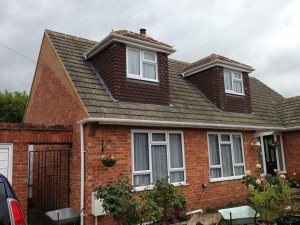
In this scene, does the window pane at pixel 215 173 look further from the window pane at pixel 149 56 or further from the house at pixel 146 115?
the window pane at pixel 149 56

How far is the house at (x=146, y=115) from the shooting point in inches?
335

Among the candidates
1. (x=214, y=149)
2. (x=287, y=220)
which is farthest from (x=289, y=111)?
(x=287, y=220)

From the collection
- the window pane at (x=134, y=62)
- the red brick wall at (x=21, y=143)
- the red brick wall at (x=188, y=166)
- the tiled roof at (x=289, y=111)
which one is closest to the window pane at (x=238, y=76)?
the red brick wall at (x=188, y=166)

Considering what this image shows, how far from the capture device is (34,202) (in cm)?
1092

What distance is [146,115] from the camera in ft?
31.0

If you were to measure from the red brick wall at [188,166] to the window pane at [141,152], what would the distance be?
0.35 metres

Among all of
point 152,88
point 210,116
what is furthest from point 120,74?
point 210,116

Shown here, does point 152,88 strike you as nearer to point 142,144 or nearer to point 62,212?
point 142,144

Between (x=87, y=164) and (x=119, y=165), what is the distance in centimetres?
104

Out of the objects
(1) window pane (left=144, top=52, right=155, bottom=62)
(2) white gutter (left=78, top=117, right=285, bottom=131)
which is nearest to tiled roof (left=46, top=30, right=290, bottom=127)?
(2) white gutter (left=78, top=117, right=285, bottom=131)

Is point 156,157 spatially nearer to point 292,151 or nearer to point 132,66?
point 132,66

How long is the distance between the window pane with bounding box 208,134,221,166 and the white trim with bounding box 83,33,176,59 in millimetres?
3878

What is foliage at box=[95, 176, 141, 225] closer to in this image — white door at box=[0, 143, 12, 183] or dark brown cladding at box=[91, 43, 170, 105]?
white door at box=[0, 143, 12, 183]

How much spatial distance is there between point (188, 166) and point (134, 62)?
14.1 ft
